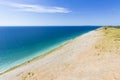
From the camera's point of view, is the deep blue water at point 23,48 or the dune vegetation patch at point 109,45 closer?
the dune vegetation patch at point 109,45

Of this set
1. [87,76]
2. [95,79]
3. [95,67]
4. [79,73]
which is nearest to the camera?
[95,79]

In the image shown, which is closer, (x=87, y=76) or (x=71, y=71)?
(x=87, y=76)

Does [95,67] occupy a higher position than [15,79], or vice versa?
[95,67]

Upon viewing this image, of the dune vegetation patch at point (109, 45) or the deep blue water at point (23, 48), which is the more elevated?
the dune vegetation patch at point (109, 45)

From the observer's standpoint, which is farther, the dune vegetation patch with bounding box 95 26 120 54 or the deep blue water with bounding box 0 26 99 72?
the deep blue water with bounding box 0 26 99 72

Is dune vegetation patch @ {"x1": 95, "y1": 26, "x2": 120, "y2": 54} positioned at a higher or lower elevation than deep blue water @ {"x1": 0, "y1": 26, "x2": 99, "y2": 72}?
higher

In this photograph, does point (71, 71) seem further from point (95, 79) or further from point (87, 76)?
point (95, 79)

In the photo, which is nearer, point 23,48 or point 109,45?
point 109,45

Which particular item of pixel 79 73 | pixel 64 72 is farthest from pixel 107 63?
pixel 64 72

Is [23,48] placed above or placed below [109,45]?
below

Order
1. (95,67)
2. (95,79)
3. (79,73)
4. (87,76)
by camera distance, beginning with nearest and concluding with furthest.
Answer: (95,79) < (87,76) < (79,73) < (95,67)

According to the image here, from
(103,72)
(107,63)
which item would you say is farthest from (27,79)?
(107,63)
